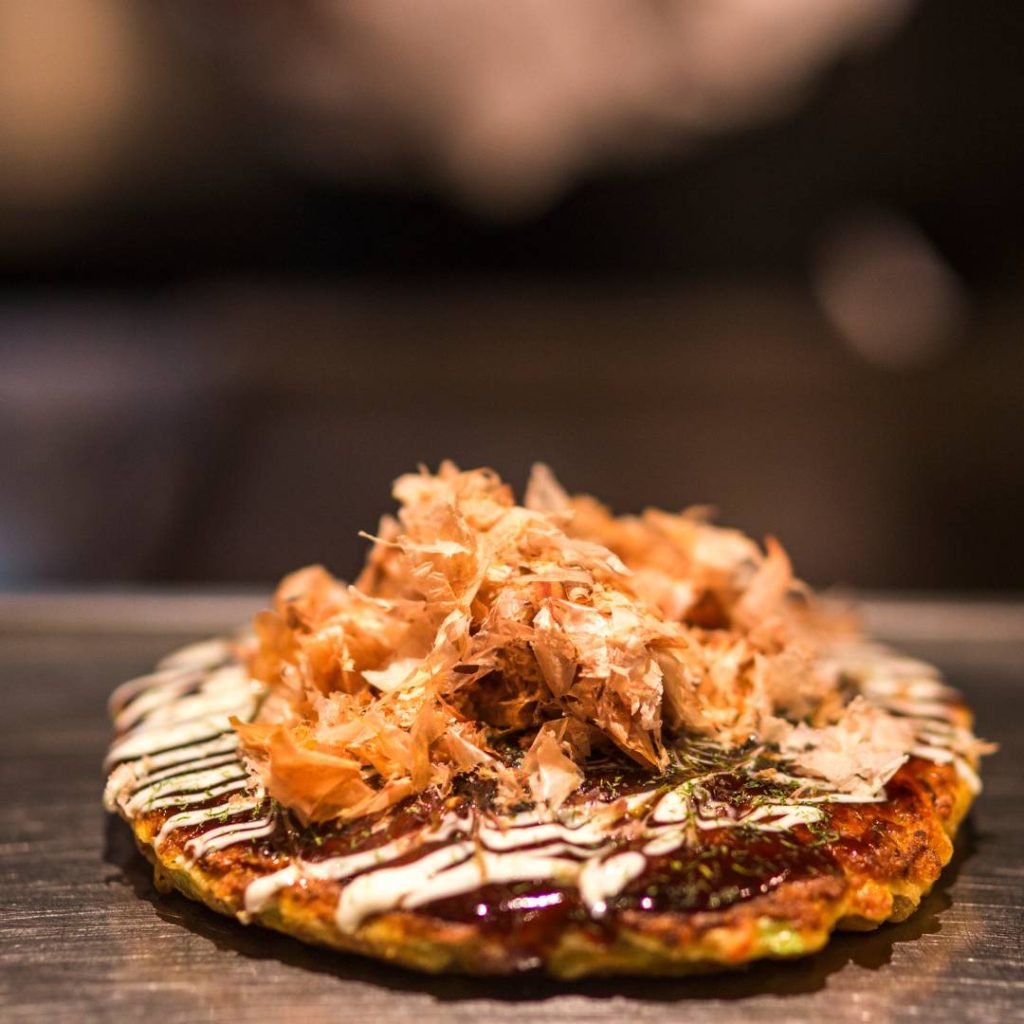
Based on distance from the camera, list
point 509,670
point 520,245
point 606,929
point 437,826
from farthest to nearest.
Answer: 1. point 520,245
2. point 509,670
3. point 437,826
4. point 606,929

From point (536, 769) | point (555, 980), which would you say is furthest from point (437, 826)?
point (555, 980)

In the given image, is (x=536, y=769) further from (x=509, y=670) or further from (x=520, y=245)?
(x=520, y=245)

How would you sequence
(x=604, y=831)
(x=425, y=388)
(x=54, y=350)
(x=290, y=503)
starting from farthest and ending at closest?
(x=54, y=350) < (x=425, y=388) < (x=290, y=503) < (x=604, y=831)

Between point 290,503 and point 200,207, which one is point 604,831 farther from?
point 200,207

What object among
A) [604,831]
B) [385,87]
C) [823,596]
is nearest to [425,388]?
[385,87]

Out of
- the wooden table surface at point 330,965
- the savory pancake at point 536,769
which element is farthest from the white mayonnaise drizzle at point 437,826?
the wooden table surface at point 330,965

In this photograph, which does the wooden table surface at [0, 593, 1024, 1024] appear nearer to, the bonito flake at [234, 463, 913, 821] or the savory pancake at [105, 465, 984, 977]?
the savory pancake at [105, 465, 984, 977]
